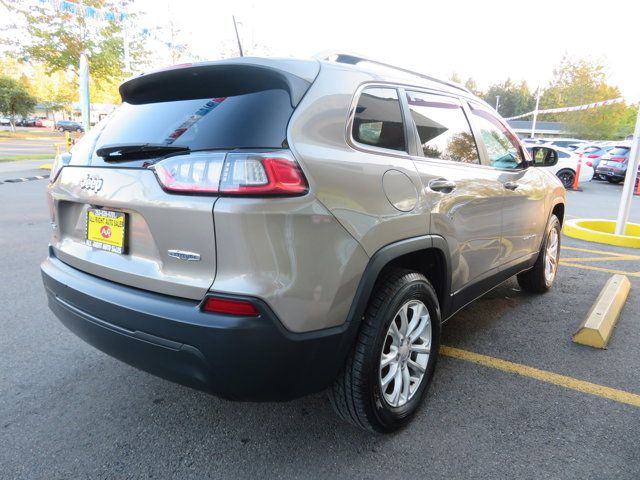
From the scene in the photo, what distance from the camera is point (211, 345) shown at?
1823 mm

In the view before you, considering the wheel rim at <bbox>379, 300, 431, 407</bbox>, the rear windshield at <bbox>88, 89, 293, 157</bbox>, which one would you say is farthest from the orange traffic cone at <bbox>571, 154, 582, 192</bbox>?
the rear windshield at <bbox>88, 89, 293, 157</bbox>

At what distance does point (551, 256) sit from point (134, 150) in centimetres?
414

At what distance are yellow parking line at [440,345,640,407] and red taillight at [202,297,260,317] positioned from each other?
2000 millimetres

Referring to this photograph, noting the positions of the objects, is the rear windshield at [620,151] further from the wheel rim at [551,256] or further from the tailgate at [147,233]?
the tailgate at [147,233]

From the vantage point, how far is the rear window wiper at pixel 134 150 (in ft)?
6.64

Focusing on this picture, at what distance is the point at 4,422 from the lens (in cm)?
248

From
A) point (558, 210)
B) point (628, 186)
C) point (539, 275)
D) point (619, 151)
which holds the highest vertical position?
point (619, 151)

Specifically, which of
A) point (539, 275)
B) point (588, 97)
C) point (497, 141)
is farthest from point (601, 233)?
point (588, 97)

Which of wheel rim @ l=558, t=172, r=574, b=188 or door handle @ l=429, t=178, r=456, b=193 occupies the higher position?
door handle @ l=429, t=178, r=456, b=193

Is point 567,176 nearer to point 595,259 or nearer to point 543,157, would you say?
point 595,259

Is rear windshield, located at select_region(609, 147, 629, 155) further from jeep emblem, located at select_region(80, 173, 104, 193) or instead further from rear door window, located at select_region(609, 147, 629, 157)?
jeep emblem, located at select_region(80, 173, 104, 193)

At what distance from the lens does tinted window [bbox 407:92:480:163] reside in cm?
271

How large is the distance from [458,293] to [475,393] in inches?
23.4

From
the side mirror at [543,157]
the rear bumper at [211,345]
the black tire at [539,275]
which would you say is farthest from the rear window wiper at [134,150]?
the black tire at [539,275]
